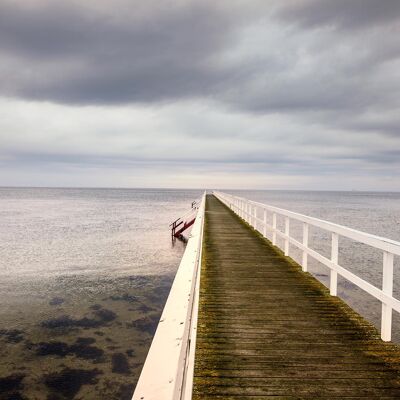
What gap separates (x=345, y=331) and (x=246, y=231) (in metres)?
11.5

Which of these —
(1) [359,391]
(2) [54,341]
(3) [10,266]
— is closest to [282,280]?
(1) [359,391]

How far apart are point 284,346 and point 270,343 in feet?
0.62

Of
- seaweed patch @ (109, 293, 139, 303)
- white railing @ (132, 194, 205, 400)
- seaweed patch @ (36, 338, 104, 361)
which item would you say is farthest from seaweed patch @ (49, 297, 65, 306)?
white railing @ (132, 194, 205, 400)

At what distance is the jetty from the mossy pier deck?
0.01 meters

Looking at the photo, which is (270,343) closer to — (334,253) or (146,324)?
(334,253)

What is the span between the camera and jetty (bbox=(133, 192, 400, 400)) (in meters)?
3.06

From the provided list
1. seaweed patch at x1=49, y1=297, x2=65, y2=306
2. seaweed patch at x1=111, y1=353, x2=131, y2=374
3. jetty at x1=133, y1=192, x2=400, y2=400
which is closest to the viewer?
jetty at x1=133, y1=192, x2=400, y2=400

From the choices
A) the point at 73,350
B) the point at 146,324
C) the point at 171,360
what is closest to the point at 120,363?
the point at 73,350

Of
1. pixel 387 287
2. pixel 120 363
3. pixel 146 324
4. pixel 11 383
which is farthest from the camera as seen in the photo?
pixel 146 324

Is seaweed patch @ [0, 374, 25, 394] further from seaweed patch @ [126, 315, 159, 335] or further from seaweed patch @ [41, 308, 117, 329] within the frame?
seaweed patch @ [126, 315, 159, 335]

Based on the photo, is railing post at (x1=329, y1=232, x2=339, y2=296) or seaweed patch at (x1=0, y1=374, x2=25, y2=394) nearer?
railing post at (x1=329, y1=232, x2=339, y2=296)

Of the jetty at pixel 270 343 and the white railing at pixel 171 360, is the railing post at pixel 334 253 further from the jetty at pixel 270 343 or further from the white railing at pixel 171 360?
the white railing at pixel 171 360

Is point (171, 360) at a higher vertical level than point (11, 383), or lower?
higher

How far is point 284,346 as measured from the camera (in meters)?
4.57
